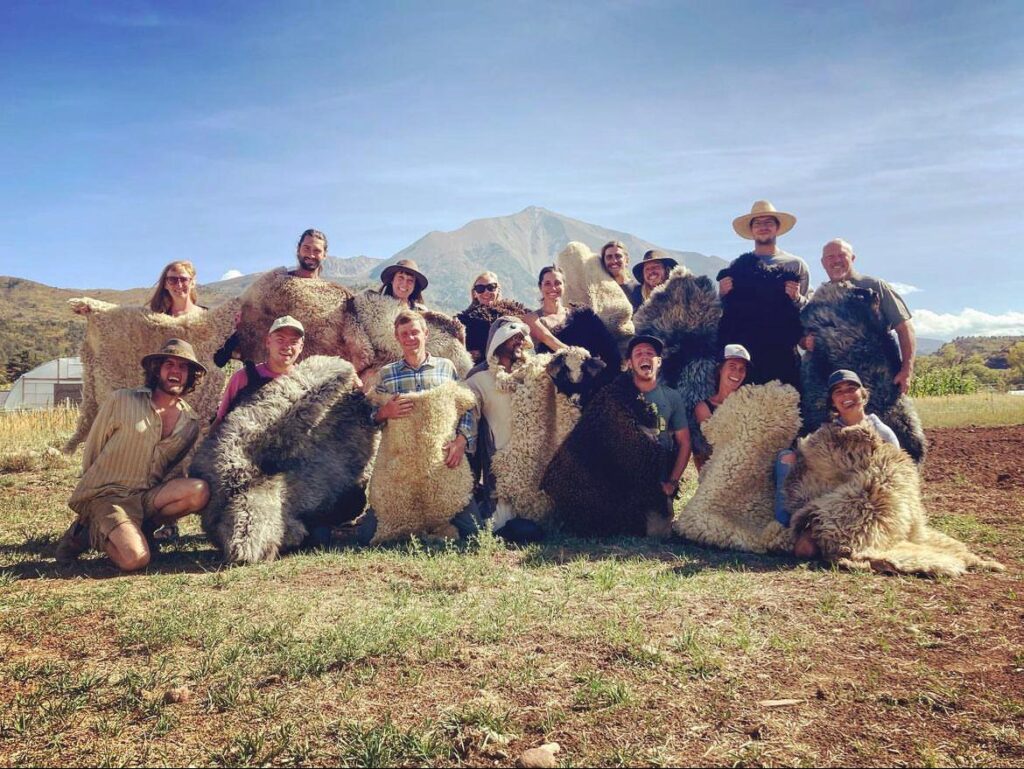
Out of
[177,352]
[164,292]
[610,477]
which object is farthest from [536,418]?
[164,292]

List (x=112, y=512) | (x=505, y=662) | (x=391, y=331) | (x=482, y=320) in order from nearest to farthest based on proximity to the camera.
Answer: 1. (x=505, y=662)
2. (x=112, y=512)
3. (x=391, y=331)
4. (x=482, y=320)

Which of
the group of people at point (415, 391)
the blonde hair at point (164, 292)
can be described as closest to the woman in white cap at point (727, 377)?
the group of people at point (415, 391)

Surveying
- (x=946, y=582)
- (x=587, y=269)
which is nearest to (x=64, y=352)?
(x=587, y=269)

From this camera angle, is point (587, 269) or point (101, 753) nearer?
point (101, 753)

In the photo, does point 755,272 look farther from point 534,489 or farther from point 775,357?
point 534,489

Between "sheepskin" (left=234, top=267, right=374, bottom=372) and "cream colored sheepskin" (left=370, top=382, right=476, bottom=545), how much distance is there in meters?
1.26

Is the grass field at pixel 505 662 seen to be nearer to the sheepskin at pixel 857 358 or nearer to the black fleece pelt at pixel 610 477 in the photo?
the black fleece pelt at pixel 610 477

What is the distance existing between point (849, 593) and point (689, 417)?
2.46m

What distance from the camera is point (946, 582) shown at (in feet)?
14.6

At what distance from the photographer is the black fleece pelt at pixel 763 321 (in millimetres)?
6309

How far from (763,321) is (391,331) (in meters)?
3.59

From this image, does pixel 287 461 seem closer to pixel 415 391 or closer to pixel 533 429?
pixel 415 391

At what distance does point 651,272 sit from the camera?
26.2ft

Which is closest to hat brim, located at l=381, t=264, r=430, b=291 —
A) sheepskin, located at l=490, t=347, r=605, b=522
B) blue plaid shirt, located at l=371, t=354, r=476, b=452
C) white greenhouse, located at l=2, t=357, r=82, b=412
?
blue plaid shirt, located at l=371, t=354, r=476, b=452
